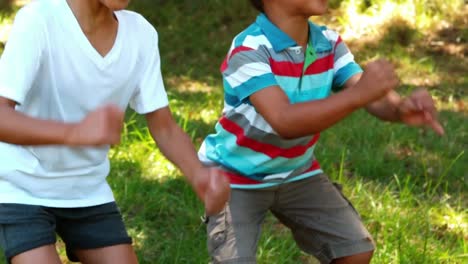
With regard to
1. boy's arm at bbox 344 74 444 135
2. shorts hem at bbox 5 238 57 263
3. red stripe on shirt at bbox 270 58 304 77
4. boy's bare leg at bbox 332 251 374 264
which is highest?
red stripe on shirt at bbox 270 58 304 77

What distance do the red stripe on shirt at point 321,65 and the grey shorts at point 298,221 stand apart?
0.38 meters

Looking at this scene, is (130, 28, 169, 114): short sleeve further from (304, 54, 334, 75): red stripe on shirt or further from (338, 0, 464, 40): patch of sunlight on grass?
(338, 0, 464, 40): patch of sunlight on grass

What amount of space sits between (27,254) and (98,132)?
0.66m

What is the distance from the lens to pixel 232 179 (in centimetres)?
327

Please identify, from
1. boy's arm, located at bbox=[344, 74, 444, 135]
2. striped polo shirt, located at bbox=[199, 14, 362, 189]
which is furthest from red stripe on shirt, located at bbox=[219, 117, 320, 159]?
boy's arm, located at bbox=[344, 74, 444, 135]

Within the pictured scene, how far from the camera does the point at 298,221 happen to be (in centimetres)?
335

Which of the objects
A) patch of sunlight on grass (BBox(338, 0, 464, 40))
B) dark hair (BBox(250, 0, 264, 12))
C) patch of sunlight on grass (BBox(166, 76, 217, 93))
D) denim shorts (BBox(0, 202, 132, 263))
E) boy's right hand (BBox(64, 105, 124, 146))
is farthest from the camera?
patch of sunlight on grass (BBox(338, 0, 464, 40))

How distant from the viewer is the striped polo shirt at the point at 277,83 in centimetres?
312

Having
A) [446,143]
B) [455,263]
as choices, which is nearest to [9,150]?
[455,263]

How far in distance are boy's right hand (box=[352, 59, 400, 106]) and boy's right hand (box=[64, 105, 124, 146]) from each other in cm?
73

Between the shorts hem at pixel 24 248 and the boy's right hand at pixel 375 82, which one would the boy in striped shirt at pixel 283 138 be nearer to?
the boy's right hand at pixel 375 82

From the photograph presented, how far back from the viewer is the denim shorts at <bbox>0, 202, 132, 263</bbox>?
2799 mm

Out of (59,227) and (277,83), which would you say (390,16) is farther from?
(59,227)

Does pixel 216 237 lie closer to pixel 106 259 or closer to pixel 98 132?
pixel 106 259
